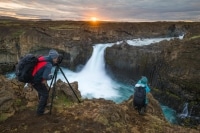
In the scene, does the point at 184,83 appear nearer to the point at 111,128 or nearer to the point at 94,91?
the point at 94,91

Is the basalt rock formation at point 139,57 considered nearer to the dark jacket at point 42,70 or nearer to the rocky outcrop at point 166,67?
the rocky outcrop at point 166,67

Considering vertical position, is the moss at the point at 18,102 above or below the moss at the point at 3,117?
above

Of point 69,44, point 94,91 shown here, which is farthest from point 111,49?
point 94,91

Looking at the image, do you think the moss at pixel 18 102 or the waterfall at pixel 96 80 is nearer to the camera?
the moss at pixel 18 102

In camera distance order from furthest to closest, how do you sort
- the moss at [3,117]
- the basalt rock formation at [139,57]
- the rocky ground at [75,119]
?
the basalt rock formation at [139,57], the moss at [3,117], the rocky ground at [75,119]

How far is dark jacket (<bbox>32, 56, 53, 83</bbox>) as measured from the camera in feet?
27.6

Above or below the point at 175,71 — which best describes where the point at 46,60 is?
above

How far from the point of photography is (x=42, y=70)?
8.51 meters

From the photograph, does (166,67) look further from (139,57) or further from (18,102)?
(18,102)

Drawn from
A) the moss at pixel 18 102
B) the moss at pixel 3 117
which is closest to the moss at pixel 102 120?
the moss at pixel 3 117

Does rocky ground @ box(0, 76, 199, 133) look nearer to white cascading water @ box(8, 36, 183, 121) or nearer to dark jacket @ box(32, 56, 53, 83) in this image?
dark jacket @ box(32, 56, 53, 83)

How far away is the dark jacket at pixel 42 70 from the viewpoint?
27.6 ft

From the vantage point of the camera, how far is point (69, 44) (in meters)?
45.9

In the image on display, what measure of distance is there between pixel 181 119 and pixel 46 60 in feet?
69.1
